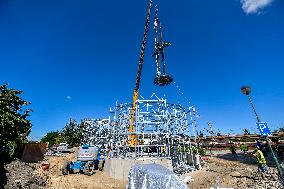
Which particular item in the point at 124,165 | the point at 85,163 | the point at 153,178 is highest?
the point at 85,163

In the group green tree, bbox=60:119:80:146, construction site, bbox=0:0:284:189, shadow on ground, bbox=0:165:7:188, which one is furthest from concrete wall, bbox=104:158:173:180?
green tree, bbox=60:119:80:146

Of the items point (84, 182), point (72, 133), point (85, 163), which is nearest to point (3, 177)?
point (84, 182)

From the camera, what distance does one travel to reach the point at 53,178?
16.2 metres

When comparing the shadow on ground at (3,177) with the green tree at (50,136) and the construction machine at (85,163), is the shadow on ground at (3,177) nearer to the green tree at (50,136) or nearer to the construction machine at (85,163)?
the construction machine at (85,163)

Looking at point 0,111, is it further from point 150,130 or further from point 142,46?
point 142,46

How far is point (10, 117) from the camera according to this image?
18422 millimetres

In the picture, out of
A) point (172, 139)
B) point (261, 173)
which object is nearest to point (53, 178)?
point (172, 139)

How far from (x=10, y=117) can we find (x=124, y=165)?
407 inches

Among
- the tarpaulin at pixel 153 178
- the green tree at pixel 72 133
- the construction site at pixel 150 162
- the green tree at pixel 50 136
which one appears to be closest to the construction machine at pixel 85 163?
the construction site at pixel 150 162

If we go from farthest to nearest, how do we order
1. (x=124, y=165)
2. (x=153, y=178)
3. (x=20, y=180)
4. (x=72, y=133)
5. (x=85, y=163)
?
(x=72, y=133), (x=85, y=163), (x=124, y=165), (x=20, y=180), (x=153, y=178)

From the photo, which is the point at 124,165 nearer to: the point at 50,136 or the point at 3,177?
the point at 3,177

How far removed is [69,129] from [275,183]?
47.0 m

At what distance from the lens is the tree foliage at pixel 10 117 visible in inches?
693

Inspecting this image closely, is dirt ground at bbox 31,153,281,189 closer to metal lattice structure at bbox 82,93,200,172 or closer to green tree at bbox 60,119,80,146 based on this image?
metal lattice structure at bbox 82,93,200,172
